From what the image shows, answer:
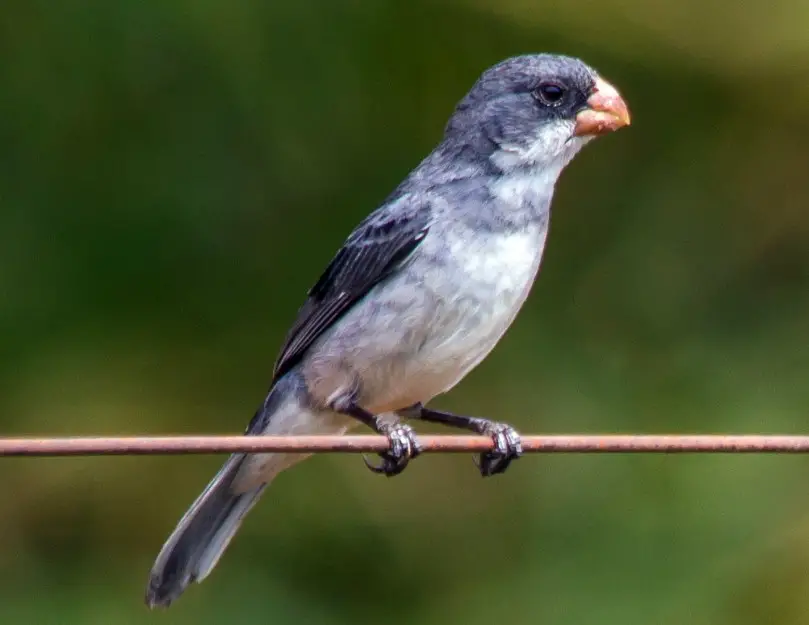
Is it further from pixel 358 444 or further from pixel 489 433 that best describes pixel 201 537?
pixel 358 444

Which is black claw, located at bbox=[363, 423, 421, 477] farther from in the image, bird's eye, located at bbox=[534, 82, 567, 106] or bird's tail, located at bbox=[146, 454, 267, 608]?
bird's eye, located at bbox=[534, 82, 567, 106]

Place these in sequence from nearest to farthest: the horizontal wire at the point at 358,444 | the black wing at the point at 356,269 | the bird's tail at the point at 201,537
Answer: the horizontal wire at the point at 358,444 < the black wing at the point at 356,269 < the bird's tail at the point at 201,537

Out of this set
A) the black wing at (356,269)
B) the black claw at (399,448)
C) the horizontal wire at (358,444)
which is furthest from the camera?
the black wing at (356,269)

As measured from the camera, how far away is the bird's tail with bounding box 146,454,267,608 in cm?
398

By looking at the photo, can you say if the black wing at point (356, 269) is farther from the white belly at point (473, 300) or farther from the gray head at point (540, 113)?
the gray head at point (540, 113)

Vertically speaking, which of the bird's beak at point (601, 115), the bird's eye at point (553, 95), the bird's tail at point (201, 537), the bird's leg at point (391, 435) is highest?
the bird's eye at point (553, 95)

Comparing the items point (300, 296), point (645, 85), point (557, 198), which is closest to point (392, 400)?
point (300, 296)

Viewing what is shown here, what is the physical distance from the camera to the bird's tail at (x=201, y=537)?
157 inches

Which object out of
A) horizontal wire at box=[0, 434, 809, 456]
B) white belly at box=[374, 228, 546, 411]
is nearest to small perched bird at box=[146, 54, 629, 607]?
white belly at box=[374, 228, 546, 411]

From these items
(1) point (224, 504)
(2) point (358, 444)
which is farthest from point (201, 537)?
(2) point (358, 444)

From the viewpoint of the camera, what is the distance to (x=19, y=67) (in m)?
5.32

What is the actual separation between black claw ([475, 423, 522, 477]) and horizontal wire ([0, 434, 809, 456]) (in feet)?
3.71

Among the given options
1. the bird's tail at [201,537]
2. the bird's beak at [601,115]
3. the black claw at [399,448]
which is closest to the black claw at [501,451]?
the black claw at [399,448]

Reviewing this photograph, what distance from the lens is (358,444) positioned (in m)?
2.60
